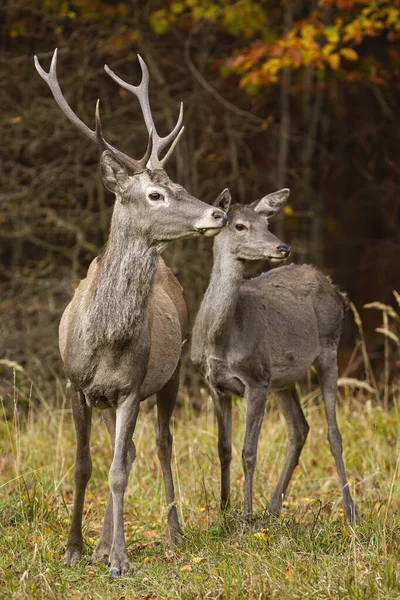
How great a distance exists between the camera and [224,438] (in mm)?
6500

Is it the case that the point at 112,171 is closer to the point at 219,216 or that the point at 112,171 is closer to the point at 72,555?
the point at 219,216

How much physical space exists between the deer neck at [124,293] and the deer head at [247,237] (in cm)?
118

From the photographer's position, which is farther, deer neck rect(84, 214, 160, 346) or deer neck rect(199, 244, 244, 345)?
deer neck rect(199, 244, 244, 345)

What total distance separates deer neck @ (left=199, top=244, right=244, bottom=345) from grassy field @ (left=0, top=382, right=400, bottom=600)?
991 millimetres

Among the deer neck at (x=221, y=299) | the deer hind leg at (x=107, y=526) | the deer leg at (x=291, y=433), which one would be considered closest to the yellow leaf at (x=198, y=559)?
the deer hind leg at (x=107, y=526)

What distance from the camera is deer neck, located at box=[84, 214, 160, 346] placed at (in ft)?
17.4

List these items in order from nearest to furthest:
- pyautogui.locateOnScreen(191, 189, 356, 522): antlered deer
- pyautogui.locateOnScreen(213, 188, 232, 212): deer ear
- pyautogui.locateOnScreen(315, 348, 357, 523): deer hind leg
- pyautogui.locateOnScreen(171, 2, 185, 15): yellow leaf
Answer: pyautogui.locateOnScreen(191, 189, 356, 522): antlered deer < pyautogui.locateOnScreen(213, 188, 232, 212): deer ear < pyautogui.locateOnScreen(315, 348, 357, 523): deer hind leg < pyautogui.locateOnScreen(171, 2, 185, 15): yellow leaf

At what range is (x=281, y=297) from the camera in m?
7.03

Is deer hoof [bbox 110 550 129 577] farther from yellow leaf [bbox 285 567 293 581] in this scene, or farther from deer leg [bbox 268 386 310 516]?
deer leg [bbox 268 386 310 516]

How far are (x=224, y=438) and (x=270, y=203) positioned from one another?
5.13 feet

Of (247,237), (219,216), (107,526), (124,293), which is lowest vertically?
(107,526)

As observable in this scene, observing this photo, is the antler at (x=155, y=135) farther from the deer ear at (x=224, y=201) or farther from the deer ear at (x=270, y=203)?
the deer ear at (x=270, y=203)

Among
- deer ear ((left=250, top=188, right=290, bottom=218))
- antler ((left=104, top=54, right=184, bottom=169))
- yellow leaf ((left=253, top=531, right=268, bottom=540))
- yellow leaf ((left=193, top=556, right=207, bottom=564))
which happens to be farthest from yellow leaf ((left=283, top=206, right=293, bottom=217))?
yellow leaf ((left=193, top=556, right=207, bottom=564))

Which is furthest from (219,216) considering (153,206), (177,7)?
(177,7)
